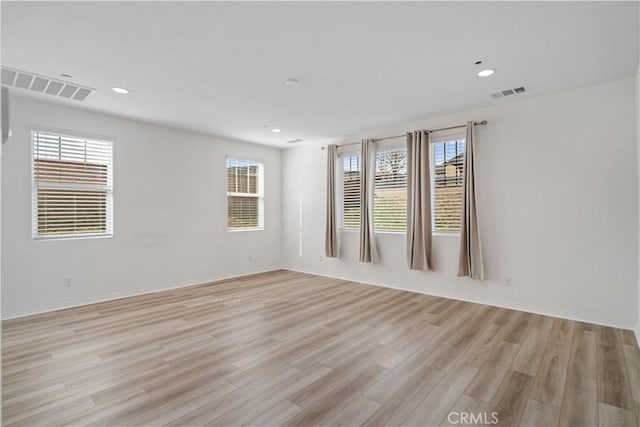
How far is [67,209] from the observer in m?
4.33

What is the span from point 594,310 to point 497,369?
6.62 feet

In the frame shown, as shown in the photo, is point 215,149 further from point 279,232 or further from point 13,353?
point 13,353

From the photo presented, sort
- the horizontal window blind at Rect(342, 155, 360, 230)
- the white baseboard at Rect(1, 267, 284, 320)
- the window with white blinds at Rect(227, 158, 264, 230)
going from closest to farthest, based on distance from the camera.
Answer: the white baseboard at Rect(1, 267, 284, 320), the horizontal window blind at Rect(342, 155, 360, 230), the window with white blinds at Rect(227, 158, 264, 230)

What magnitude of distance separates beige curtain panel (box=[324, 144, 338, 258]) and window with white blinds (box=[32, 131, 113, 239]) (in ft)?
11.4

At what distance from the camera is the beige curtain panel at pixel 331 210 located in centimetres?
600

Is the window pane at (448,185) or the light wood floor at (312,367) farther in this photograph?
the window pane at (448,185)

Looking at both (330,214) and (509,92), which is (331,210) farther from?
(509,92)

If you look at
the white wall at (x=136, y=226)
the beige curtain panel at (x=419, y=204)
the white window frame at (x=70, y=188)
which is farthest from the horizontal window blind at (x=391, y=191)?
the white window frame at (x=70, y=188)

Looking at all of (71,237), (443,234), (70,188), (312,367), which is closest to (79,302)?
(71,237)

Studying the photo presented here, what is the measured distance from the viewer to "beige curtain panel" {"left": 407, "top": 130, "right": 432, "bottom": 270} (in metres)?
4.80

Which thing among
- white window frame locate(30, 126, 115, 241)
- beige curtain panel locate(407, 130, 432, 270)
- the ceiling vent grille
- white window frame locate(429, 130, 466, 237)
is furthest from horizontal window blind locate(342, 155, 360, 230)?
white window frame locate(30, 126, 115, 241)

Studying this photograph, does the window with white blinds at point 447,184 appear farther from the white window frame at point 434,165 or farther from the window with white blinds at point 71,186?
the window with white blinds at point 71,186

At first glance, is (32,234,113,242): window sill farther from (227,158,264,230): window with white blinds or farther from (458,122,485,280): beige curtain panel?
(458,122,485,280): beige curtain panel

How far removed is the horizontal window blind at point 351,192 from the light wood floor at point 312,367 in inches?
83.8
